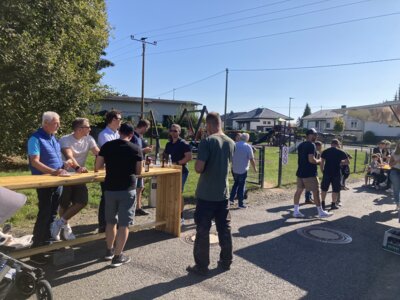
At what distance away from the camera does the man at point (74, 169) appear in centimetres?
517

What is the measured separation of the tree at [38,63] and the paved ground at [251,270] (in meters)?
7.20

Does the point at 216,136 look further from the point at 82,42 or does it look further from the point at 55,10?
the point at 82,42

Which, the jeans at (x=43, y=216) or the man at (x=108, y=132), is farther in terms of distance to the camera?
the man at (x=108, y=132)

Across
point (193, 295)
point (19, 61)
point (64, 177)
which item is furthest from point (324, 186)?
point (19, 61)

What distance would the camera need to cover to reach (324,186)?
854cm

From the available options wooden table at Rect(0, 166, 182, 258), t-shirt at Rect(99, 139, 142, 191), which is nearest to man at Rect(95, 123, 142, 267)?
t-shirt at Rect(99, 139, 142, 191)

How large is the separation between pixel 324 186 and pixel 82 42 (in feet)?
35.0

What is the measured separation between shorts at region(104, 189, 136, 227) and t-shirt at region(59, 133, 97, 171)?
3.99 ft

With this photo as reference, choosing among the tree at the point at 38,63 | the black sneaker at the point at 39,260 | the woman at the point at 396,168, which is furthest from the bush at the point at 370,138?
the black sneaker at the point at 39,260

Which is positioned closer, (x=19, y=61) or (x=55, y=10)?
(x=19, y=61)

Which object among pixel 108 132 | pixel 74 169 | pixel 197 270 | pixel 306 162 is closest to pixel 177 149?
pixel 108 132

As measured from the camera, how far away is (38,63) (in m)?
10.6

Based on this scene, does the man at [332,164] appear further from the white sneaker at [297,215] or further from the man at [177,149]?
the man at [177,149]

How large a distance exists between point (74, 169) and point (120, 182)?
1126mm
